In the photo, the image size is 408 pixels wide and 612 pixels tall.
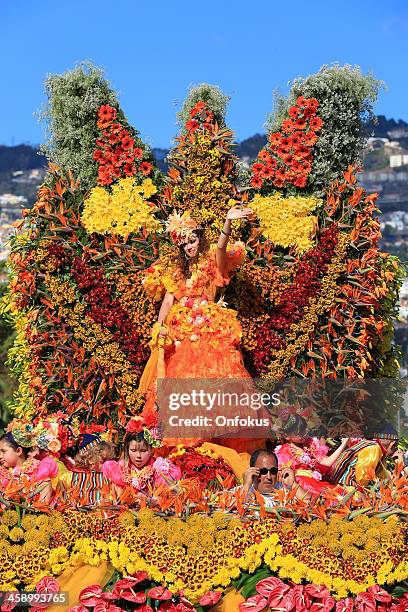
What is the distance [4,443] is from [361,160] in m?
5.00

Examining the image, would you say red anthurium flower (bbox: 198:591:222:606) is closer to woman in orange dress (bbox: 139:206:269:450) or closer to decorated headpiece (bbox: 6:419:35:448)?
decorated headpiece (bbox: 6:419:35:448)

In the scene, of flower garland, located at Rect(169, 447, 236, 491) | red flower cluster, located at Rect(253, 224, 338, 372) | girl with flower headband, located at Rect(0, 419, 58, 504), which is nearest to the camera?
girl with flower headband, located at Rect(0, 419, 58, 504)

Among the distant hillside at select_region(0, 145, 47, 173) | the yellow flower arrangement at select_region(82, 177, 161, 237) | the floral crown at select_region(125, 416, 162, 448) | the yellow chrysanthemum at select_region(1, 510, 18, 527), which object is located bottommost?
the yellow chrysanthemum at select_region(1, 510, 18, 527)

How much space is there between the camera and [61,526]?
7.64m

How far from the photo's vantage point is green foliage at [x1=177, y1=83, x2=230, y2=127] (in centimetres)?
1188

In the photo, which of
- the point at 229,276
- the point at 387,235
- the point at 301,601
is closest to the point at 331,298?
the point at 229,276

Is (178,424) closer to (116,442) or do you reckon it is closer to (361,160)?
(116,442)

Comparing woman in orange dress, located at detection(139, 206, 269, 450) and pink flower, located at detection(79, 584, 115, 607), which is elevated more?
woman in orange dress, located at detection(139, 206, 269, 450)

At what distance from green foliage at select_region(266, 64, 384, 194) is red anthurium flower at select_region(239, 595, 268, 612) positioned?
5220mm

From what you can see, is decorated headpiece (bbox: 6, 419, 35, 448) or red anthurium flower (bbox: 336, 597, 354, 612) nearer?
red anthurium flower (bbox: 336, 597, 354, 612)

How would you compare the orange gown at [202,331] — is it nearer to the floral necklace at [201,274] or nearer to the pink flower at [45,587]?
the floral necklace at [201,274]

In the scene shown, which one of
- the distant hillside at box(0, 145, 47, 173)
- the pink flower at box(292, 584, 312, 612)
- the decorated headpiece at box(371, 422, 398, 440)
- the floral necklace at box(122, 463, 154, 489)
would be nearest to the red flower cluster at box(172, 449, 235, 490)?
the floral necklace at box(122, 463, 154, 489)

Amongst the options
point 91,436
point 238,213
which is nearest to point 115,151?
point 238,213

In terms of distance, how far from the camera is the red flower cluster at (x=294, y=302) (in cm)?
1124
